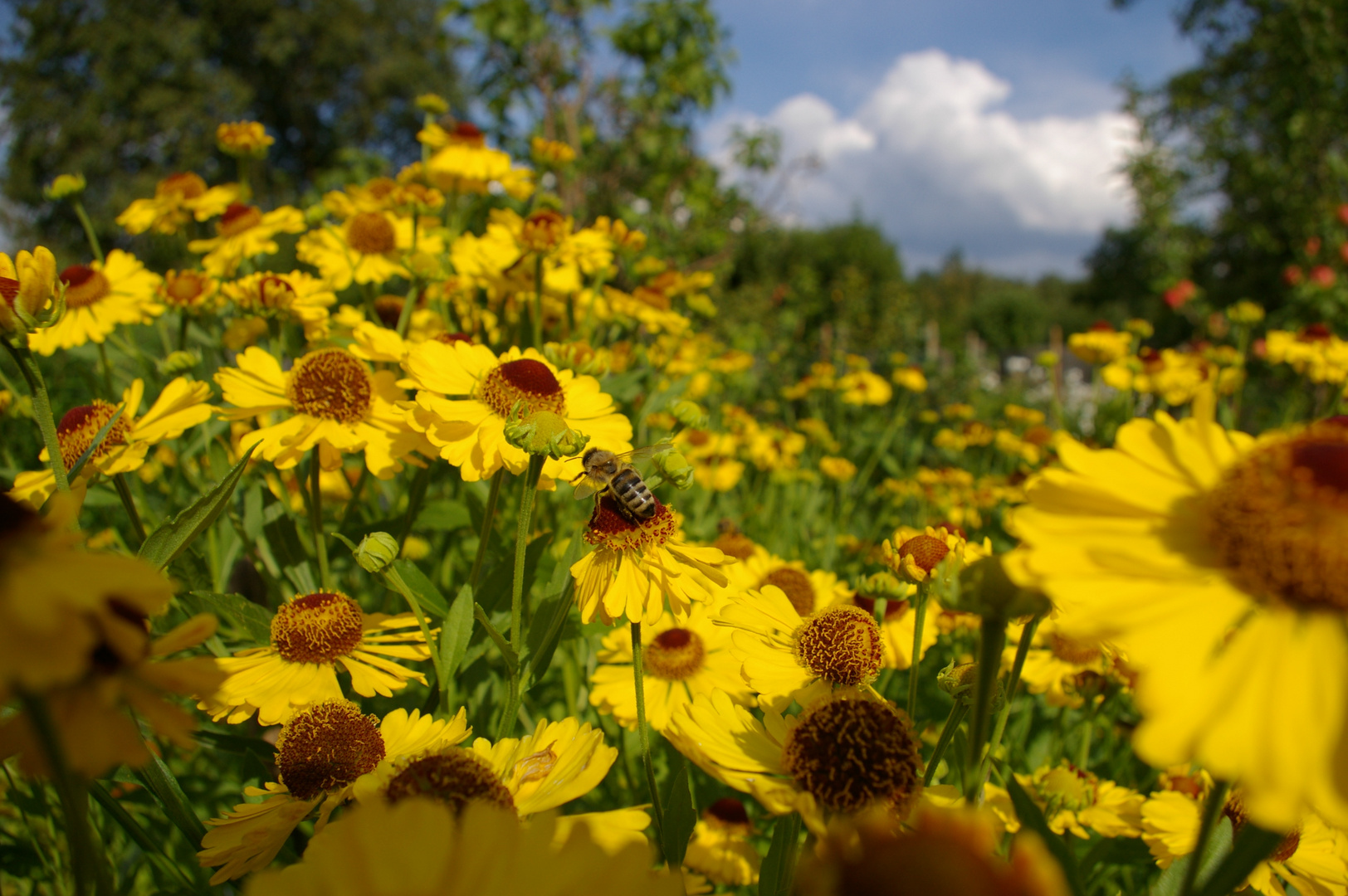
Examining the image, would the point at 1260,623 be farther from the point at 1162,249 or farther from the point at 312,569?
the point at 1162,249

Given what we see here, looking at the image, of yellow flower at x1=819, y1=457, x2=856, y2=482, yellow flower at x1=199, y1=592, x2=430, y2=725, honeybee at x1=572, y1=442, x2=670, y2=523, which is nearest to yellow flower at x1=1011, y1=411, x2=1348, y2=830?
honeybee at x1=572, y1=442, x2=670, y2=523

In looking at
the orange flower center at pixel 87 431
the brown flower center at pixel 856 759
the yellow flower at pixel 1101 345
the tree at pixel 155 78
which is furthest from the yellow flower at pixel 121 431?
the tree at pixel 155 78

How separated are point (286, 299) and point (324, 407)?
0.35 metres

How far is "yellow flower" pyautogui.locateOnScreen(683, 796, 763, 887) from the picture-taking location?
1082mm

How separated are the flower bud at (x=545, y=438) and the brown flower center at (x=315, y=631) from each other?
39cm

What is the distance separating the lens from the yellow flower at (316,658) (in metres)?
0.91

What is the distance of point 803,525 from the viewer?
2.76 metres

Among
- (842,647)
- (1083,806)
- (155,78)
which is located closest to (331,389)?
(842,647)

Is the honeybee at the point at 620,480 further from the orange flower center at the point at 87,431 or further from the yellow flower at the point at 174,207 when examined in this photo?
the yellow flower at the point at 174,207

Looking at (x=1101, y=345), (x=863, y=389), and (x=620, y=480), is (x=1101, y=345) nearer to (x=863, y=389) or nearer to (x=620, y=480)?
(x=863, y=389)

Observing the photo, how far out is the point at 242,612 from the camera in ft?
3.11

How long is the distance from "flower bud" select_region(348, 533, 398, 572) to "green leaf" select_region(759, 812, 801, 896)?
508mm

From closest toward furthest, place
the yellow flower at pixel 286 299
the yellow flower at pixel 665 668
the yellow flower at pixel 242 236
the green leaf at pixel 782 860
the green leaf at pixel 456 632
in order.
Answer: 1. the green leaf at pixel 782 860
2. the green leaf at pixel 456 632
3. the yellow flower at pixel 665 668
4. the yellow flower at pixel 286 299
5. the yellow flower at pixel 242 236

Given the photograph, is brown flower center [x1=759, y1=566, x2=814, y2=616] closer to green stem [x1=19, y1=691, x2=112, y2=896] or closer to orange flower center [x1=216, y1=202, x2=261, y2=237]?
green stem [x1=19, y1=691, x2=112, y2=896]
